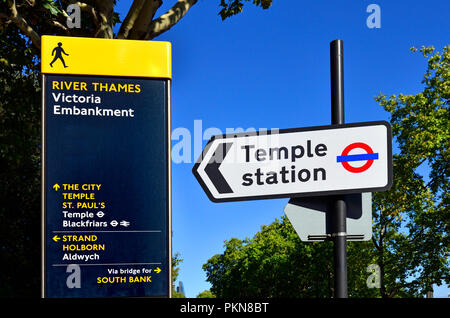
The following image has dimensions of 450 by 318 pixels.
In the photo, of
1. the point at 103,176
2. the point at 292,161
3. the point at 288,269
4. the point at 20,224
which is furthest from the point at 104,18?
the point at 288,269

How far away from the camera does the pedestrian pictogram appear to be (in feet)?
12.1

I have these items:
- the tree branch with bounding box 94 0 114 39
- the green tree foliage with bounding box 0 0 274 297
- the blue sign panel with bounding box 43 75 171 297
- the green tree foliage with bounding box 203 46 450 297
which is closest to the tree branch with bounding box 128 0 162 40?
the green tree foliage with bounding box 0 0 274 297

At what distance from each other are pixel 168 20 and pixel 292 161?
958 cm

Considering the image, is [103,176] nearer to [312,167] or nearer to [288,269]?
[312,167]

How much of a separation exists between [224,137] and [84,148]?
5481mm

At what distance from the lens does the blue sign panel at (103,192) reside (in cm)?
872

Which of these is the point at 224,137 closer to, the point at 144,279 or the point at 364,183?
the point at 364,183

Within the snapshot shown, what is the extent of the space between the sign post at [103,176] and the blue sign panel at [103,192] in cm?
2

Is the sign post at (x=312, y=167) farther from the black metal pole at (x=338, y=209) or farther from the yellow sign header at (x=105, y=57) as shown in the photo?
the yellow sign header at (x=105, y=57)

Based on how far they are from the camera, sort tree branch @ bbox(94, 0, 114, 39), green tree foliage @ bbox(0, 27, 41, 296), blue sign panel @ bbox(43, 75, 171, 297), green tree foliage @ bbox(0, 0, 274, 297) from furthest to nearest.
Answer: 1. green tree foliage @ bbox(0, 27, 41, 296)
2. green tree foliage @ bbox(0, 0, 274, 297)
3. tree branch @ bbox(94, 0, 114, 39)
4. blue sign panel @ bbox(43, 75, 171, 297)

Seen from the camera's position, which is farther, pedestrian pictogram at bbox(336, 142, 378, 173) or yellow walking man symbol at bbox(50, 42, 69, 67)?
yellow walking man symbol at bbox(50, 42, 69, 67)

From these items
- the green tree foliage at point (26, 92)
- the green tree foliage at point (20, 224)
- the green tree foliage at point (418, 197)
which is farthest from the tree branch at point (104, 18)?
the green tree foliage at point (418, 197)

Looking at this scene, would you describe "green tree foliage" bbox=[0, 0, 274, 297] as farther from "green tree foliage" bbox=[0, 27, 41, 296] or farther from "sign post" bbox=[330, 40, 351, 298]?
"sign post" bbox=[330, 40, 351, 298]

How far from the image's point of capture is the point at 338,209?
3.82m
